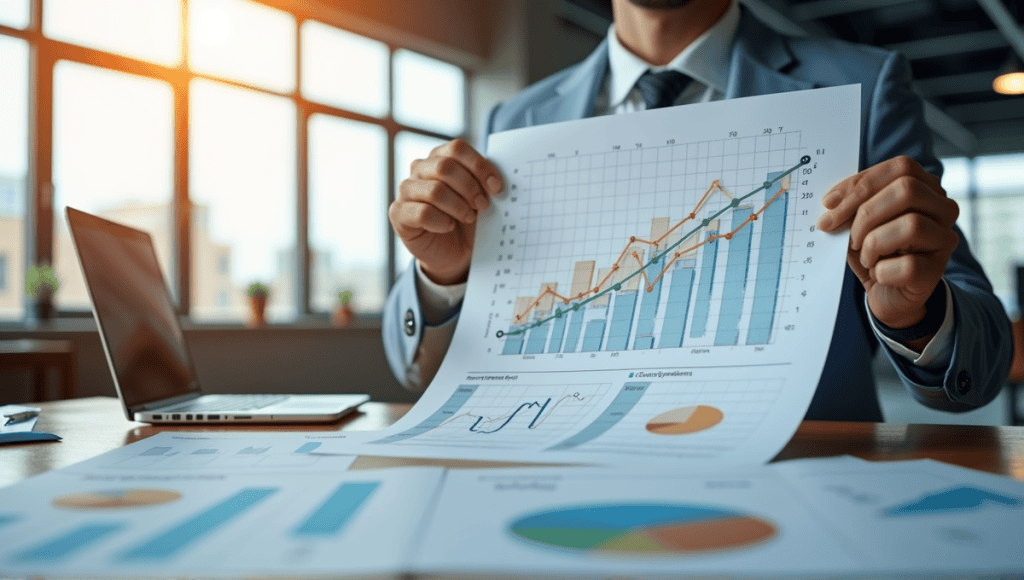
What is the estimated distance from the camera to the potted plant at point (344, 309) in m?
5.09

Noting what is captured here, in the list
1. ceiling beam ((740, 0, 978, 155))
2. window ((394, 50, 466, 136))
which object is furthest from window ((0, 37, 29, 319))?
ceiling beam ((740, 0, 978, 155))

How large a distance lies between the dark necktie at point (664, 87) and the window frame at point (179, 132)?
380 centimetres

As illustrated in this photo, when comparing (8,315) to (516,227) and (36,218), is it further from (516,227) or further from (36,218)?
(516,227)

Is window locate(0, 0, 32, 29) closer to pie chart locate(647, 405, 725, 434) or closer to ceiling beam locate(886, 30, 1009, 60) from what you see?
pie chart locate(647, 405, 725, 434)

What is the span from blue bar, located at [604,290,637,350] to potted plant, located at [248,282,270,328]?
4.23 m

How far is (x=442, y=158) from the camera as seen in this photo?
32.8 inches

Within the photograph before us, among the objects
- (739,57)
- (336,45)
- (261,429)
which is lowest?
(261,429)

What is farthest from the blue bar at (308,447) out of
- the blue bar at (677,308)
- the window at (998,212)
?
the window at (998,212)

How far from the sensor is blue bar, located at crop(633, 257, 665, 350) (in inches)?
27.1

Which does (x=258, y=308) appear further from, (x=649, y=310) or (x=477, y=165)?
(x=649, y=310)

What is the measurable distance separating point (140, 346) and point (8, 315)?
3664mm

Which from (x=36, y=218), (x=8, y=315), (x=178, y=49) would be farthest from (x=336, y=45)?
(x=8, y=315)

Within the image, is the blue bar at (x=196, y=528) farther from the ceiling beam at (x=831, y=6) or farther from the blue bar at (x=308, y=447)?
the ceiling beam at (x=831, y=6)

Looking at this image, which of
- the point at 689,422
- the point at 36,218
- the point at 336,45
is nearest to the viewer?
the point at 689,422
